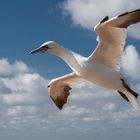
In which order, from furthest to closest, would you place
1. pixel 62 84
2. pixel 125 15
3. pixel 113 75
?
pixel 62 84 < pixel 113 75 < pixel 125 15

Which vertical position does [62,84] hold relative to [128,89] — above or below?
above

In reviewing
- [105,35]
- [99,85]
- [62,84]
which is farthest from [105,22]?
[62,84]

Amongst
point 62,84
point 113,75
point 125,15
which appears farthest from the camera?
point 62,84

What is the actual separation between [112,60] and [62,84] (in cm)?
516

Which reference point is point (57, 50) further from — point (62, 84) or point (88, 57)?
point (62, 84)

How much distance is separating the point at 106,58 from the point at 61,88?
5517 mm

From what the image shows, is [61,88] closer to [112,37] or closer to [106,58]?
[106,58]

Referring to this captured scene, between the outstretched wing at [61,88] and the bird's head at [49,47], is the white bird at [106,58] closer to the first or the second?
the bird's head at [49,47]

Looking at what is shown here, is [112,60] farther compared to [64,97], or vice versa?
[64,97]

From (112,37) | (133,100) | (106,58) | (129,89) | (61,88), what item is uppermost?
(61,88)

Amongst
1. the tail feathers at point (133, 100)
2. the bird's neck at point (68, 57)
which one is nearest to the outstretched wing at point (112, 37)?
the bird's neck at point (68, 57)

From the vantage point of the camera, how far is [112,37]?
3291cm

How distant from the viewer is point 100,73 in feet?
108

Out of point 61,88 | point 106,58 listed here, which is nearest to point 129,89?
point 106,58
